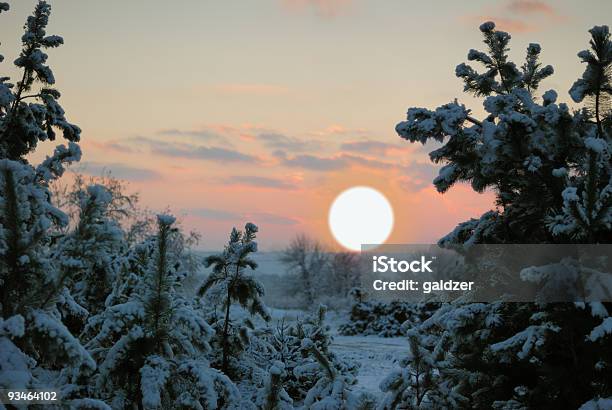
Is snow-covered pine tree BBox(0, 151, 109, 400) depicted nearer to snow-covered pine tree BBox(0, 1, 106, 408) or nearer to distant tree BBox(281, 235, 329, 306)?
snow-covered pine tree BBox(0, 1, 106, 408)

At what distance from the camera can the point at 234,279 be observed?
29.4 feet

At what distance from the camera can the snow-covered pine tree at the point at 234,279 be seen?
8.91 meters

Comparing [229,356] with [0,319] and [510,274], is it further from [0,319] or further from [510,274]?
[0,319]

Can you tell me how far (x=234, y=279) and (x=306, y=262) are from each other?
5089 centimetres

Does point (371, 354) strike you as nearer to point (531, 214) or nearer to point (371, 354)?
point (371, 354)

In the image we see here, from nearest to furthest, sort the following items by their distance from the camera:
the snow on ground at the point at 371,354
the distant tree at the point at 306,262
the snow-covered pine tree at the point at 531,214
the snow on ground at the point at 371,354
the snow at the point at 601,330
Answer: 1. the snow at the point at 601,330
2. the snow-covered pine tree at the point at 531,214
3. the snow on ground at the point at 371,354
4. the snow on ground at the point at 371,354
5. the distant tree at the point at 306,262

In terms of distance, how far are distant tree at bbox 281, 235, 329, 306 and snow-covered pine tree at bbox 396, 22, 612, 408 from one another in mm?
46960

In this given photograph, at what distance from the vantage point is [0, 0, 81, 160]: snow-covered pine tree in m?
7.48

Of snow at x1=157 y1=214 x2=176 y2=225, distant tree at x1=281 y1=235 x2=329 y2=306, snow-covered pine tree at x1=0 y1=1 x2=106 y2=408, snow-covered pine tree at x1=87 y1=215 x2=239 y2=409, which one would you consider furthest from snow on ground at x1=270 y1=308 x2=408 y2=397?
distant tree at x1=281 y1=235 x2=329 y2=306

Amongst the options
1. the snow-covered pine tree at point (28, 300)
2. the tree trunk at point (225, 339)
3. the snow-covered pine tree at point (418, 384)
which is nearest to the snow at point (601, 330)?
the snow-covered pine tree at point (418, 384)

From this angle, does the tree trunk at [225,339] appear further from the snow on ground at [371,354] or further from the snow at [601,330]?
the snow at [601,330]

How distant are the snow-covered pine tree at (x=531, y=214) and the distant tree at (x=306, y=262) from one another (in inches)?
1849

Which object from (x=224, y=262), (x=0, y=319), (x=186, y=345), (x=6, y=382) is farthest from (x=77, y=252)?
(x=224, y=262)
